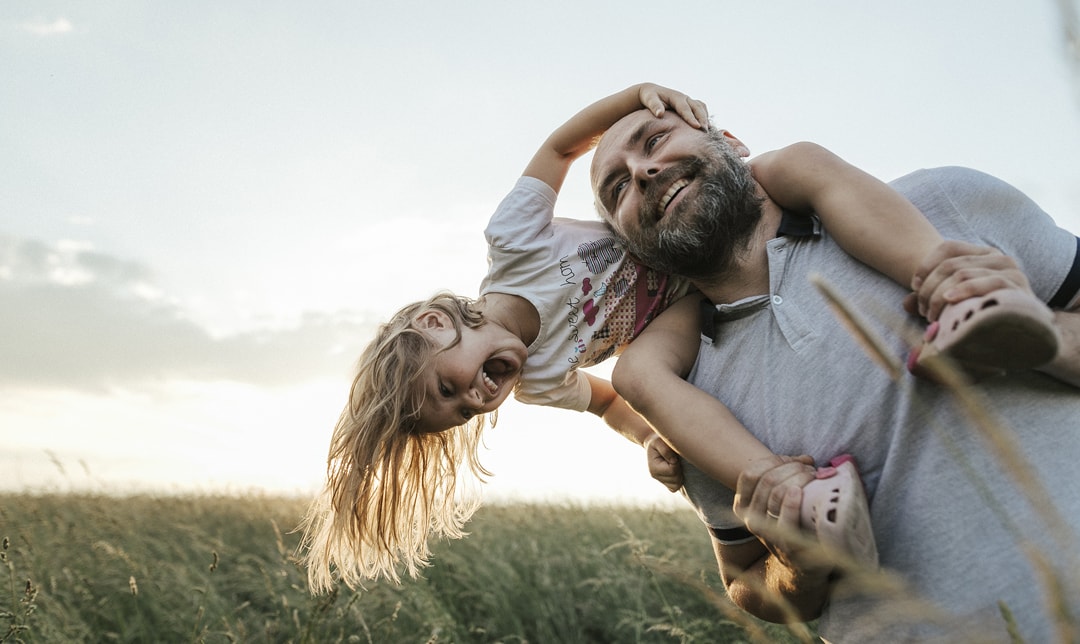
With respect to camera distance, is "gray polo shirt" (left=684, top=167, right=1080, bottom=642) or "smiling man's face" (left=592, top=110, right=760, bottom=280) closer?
"gray polo shirt" (left=684, top=167, right=1080, bottom=642)

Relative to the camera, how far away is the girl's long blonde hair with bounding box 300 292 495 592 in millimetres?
2939

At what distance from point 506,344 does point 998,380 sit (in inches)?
63.5

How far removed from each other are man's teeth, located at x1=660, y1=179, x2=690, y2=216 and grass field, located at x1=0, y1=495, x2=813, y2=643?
1.71 m

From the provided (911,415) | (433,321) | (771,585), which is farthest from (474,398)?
(911,415)

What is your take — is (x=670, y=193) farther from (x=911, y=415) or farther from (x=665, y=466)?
(x=911, y=415)

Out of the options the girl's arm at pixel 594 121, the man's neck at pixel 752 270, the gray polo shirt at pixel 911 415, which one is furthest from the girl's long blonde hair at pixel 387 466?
the gray polo shirt at pixel 911 415

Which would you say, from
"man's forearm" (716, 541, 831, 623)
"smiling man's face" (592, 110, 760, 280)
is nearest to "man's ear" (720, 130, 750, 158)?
"smiling man's face" (592, 110, 760, 280)

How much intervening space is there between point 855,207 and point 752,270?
36cm

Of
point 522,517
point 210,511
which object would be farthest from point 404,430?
point 210,511

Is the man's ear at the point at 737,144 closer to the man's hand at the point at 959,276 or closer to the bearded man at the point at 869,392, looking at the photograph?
the bearded man at the point at 869,392

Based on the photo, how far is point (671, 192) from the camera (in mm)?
2416

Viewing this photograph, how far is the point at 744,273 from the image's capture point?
228 cm

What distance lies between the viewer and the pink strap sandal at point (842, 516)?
1521 mm

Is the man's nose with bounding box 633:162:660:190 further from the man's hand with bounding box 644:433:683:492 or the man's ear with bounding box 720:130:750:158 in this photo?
the man's hand with bounding box 644:433:683:492
